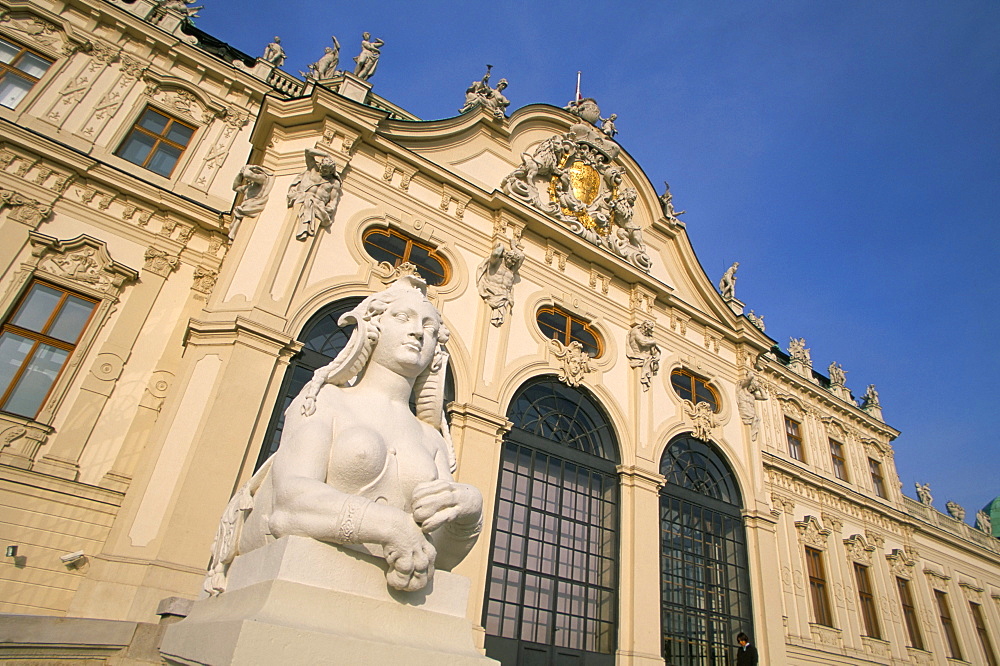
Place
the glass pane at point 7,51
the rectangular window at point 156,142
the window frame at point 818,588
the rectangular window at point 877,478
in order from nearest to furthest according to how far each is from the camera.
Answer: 1. the glass pane at point 7,51
2. the rectangular window at point 156,142
3. the window frame at point 818,588
4. the rectangular window at point 877,478

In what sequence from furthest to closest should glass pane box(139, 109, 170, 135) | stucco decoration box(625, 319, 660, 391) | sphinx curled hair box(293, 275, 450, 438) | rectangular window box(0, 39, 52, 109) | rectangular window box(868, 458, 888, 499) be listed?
1. rectangular window box(868, 458, 888, 499)
2. stucco decoration box(625, 319, 660, 391)
3. glass pane box(139, 109, 170, 135)
4. rectangular window box(0, 39, 52, 109)
5. sphinx curled hair box(293, 275, 450, 438)

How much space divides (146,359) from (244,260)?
9.06 ft

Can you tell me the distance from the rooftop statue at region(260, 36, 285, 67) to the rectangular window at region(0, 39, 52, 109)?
17.8ft

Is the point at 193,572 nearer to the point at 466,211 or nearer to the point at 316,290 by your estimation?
the point at 316,290

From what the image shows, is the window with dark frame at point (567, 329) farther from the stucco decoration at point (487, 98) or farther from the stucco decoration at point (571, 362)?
the stucco decoration at point (487, 98)

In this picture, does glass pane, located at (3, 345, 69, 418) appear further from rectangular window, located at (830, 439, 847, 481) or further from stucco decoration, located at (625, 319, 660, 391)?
rectangular window, located at (830, 439, 847, 481)

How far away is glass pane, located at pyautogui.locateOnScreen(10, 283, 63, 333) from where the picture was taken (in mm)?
10133

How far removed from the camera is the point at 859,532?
69.0ft

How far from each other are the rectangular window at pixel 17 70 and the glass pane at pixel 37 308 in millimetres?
4252

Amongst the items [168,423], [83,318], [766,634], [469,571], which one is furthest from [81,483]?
[766,634]

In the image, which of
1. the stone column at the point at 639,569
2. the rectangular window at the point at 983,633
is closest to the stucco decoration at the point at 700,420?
the stone column at the point at 639,569

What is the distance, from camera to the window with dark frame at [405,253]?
11922 mm

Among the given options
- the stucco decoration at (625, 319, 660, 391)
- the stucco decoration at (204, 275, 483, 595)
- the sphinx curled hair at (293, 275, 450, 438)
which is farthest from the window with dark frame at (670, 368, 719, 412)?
the stucco decoration at (204, 275, 483, 595)

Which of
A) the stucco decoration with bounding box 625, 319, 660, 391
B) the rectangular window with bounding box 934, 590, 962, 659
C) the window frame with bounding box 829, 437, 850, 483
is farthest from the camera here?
the window frame with bounding box 829, 437, 850, 483
